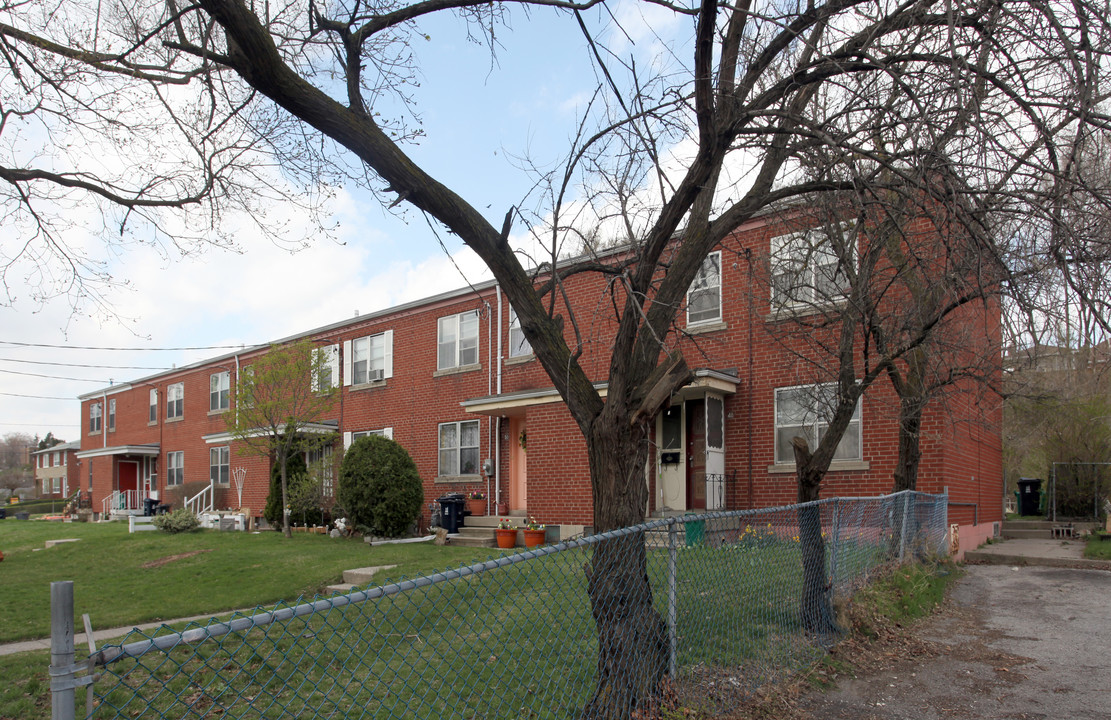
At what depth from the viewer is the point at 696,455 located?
15.2m

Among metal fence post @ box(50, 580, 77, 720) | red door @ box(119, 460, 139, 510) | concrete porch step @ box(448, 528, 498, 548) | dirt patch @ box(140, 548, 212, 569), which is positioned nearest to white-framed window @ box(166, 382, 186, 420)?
red door @ box(119, 460, 139, 510)

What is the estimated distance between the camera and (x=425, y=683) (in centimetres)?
577

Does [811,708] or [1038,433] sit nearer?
[811,708]

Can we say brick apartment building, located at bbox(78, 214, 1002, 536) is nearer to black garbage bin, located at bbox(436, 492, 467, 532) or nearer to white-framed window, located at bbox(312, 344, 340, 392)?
black garbage bin, located at bbox(436, 492, 467, 532)

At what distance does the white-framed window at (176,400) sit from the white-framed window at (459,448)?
662 inches

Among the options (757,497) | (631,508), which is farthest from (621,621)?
(757,497)

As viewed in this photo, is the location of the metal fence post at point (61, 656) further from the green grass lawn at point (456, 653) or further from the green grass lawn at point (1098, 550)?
the green grass lawn at point (1098, 550)

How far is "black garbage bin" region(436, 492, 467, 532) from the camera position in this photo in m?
18.5

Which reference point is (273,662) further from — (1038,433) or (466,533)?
(1038,433)

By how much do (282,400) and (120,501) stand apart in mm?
20566

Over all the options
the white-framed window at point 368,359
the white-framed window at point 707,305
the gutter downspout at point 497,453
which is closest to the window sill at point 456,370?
the gutter downspout at point 497,453

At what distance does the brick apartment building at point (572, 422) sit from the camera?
1287 cm

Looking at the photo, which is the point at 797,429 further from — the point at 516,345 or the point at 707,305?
the point at 516,345

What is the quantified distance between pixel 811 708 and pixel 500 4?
5.61 m
